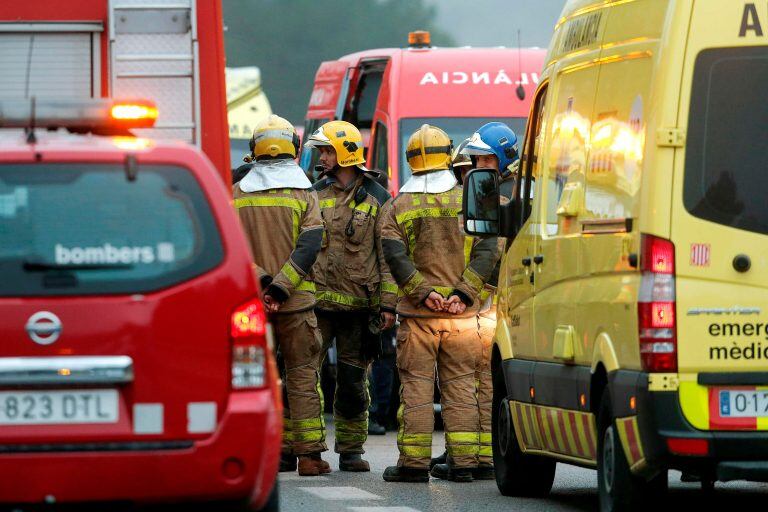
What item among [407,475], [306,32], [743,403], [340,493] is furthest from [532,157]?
[306,32]

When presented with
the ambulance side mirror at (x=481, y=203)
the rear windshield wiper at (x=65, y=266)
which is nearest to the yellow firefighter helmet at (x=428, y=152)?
A: the ambulance side mirror at (x=481, y=203)

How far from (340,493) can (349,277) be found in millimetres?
2019

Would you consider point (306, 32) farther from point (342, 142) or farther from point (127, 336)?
point (127, 336)

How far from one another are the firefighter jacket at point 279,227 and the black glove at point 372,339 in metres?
0.75

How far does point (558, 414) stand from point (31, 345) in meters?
3.22

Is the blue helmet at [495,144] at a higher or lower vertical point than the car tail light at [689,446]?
higher

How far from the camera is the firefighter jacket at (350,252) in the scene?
1269 centimetres

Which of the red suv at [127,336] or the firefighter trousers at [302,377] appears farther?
the firefighter trousers at [302,377]

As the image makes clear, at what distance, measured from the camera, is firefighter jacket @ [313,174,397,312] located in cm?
1269

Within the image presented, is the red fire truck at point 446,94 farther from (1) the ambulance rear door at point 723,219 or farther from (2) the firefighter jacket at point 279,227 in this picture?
(1) the ambulance rear door at point 723,219

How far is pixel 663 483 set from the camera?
334 inches

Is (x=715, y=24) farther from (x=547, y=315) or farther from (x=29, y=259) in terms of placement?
(x=29, y=259)

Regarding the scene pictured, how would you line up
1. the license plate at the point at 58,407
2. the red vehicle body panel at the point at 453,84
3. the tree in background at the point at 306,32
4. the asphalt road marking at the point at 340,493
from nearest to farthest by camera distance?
the license plate at the point at 58,407
the asphalt road marking at the point at 340,493
the red vehicle body panel at the point at 453,84
the tree in background at the point at 306,32

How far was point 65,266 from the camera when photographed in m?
7.05
